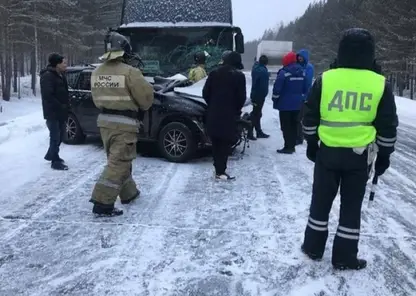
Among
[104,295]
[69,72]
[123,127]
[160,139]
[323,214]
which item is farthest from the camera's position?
[69,72]

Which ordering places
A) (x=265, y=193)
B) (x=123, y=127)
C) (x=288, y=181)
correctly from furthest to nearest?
(x=288, y=181) < (x=265, y=193) < (x=123, y=127)

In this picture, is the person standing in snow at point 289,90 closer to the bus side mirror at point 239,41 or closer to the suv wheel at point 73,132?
the bus side mirror at point 239,41

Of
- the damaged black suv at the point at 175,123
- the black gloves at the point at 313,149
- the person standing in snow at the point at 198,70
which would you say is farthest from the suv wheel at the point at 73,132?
the black gloves at the point at 313,149

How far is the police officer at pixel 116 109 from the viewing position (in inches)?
181

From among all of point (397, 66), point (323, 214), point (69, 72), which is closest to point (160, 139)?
point (69, 72)

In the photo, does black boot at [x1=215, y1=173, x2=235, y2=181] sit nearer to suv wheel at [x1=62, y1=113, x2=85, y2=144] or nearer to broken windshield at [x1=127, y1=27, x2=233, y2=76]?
broken windshield at [x1=127, y1=27, x2=233, y2=76]

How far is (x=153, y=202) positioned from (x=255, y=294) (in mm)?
2359

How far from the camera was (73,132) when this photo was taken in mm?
8688

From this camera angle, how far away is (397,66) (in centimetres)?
3322

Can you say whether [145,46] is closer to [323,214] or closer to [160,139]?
[160,139]

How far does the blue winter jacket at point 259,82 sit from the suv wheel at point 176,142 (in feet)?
8.72

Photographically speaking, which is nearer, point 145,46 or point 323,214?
point 323,214

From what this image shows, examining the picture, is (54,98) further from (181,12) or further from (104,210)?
(181,12)

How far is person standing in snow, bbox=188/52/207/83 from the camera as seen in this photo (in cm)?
822
